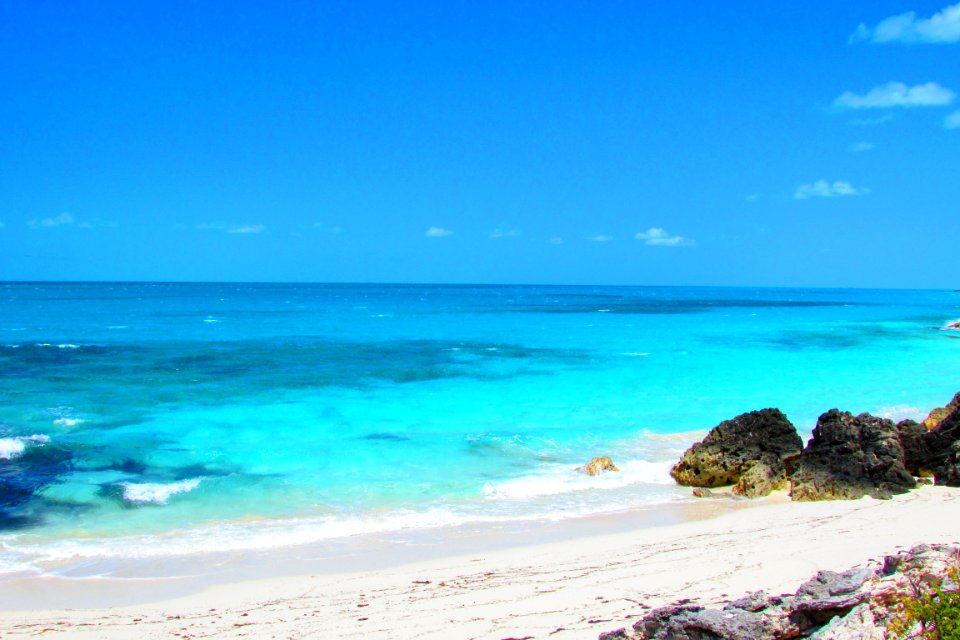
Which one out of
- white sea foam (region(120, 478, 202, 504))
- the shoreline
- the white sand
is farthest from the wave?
the white sand

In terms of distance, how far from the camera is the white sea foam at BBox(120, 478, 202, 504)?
13.1 m

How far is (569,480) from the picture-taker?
14492 millimetres

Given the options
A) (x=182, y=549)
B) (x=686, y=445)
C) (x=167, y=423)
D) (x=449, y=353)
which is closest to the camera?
(x=182, y=549)

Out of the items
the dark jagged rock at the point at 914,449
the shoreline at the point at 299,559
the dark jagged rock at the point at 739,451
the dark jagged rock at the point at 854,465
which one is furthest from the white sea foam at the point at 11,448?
the dark jagged rock at the point at 914,449

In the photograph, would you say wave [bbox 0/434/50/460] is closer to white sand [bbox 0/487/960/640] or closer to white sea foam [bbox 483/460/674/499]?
white sand [bbox 0/487/960/640]

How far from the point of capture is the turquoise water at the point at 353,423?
12320mm

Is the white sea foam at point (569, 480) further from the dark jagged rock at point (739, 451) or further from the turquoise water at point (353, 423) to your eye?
the dark jagged rock at point (739, 451)

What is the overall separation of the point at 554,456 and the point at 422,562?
7199 mm

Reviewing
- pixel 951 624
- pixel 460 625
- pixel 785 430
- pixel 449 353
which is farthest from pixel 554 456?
pixel 449 353

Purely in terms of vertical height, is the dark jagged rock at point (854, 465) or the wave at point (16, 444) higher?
the dark jagged rock at point (854, 465)

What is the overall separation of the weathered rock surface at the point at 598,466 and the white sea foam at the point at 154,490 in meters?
7.82

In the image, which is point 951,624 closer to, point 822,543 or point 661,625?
point 661,625

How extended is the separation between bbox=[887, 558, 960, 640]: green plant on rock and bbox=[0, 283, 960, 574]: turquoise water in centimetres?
738

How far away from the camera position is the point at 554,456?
660 inches
